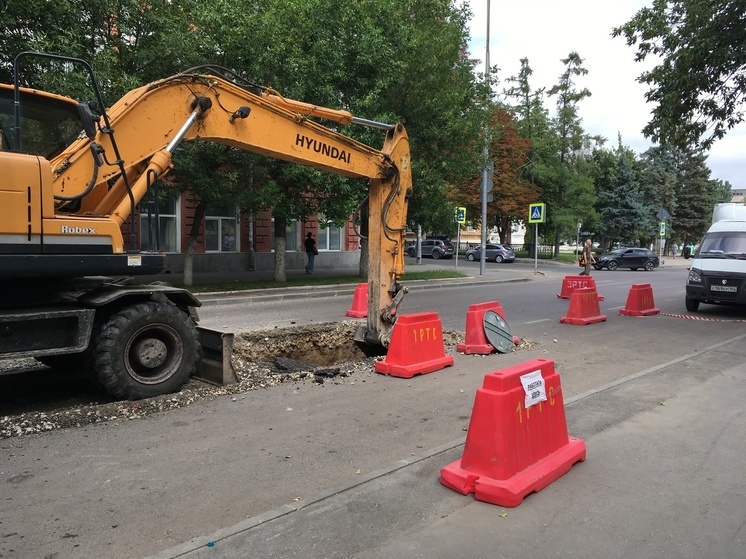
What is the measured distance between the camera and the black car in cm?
3831

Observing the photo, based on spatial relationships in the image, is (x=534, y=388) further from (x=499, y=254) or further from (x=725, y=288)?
(x=499, y=254)

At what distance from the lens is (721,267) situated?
13.6 meters

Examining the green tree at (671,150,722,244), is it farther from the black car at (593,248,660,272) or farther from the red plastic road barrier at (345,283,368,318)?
the red plastic road barrier at (345,283,368,318)

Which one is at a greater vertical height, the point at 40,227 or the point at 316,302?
the point at 40,227

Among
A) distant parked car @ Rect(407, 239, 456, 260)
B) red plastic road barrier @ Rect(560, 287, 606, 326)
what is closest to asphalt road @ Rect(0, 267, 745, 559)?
red plastic road barrier @ Rect(560, 287, 606, 326)

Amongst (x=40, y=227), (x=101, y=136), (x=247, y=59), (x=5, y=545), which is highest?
(x=247, y=59)

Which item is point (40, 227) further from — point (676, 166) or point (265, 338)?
point (676, 166)

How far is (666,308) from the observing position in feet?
52.0

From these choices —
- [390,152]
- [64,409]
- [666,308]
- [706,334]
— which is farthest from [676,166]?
[64,409]

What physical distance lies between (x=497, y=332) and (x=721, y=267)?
7.85m

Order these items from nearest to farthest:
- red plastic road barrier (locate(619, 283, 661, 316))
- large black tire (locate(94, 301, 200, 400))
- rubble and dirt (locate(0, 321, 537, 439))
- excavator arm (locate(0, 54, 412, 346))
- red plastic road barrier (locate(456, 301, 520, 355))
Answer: rubble and dirt (locate(0, 321, 537, 439)) → excavator arm (locate(0, 54, 412, 346)) → large black tire (locate(94, 301, 200, 400)) → red plastic road barrier (locate(456, 301, 520, 355)) → red plastic road barrier (locate(619, 283, 661, 316))

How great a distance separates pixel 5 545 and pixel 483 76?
23588 mm

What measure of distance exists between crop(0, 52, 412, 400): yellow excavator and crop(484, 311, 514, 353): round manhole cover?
4180mm

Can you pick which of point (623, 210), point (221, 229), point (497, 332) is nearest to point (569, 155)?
point (623, 210)
